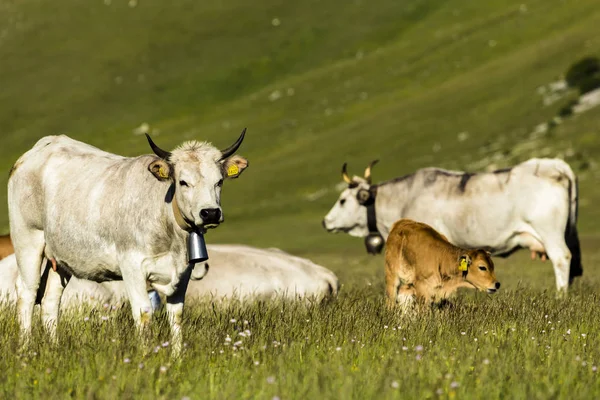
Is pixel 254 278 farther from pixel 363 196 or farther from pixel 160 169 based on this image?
pixel 363 196

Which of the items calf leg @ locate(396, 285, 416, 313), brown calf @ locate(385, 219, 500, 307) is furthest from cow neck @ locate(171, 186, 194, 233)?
calf leg @ locate(396, 285, 416, 313)

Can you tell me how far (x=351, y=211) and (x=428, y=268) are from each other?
697cm

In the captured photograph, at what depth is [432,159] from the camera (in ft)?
225

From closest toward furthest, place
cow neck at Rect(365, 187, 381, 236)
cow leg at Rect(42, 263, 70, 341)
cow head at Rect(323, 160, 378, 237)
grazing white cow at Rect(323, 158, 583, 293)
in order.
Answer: cow leg at Rect(42, 263, 70, 341) → grazing white cow at Rect(323, 158, 583, 293) → cow neck at Rect(365, 187, 381, 236) → cow head at Rect(323, 160, 378, 237)

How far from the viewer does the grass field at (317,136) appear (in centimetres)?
736

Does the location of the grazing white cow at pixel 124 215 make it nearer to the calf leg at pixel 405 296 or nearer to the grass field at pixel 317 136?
the grass field at pixel 317 136

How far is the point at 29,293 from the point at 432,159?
5943 cm

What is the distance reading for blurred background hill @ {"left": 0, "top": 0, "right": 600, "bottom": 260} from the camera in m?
65.4

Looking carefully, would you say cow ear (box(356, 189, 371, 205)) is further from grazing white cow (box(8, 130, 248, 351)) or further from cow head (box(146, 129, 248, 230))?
cow head (box(146, 129, 248, 230))

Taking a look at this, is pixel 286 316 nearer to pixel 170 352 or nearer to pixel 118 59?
pixel 170 352

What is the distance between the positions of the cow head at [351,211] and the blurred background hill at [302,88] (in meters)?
19.2

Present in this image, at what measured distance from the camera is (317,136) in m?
81.9

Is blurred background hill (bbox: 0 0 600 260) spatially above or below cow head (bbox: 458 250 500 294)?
above

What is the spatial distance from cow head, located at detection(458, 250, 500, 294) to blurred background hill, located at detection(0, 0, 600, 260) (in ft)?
87.6
